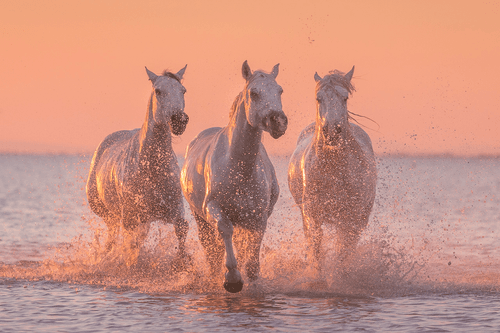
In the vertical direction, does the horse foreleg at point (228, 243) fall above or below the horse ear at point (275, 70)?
below

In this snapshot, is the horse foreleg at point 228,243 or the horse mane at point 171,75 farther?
the horse mane at point 171,75

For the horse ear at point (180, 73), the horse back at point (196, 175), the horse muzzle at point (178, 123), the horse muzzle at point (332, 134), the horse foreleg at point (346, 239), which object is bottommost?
the horse foreleg at point (346, 239)

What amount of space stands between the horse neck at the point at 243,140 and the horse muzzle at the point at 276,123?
1.91 ft

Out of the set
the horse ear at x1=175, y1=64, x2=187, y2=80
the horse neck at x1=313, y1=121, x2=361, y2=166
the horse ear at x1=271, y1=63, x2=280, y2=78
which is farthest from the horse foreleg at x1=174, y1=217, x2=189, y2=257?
the horse ear at x1=271, y1=63, x2=280, y2=78

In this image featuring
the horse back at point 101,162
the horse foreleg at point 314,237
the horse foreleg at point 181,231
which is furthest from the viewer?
the horse back at point 101,162

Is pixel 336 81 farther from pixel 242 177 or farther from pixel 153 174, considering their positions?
pixel 153 174

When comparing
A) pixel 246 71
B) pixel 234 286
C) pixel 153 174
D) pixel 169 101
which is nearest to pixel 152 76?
pixel 169 101

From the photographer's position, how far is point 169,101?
7.39 meters

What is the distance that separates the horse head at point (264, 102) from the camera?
5977 mm

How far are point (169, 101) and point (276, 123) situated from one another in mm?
1888

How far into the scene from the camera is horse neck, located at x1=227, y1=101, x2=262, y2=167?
6637mm

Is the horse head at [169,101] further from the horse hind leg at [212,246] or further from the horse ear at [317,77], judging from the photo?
the horse ear at [317,77]

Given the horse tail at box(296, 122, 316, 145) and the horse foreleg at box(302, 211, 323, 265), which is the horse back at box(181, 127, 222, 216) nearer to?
the horse foreleg at box(302, 211, 323, 265)

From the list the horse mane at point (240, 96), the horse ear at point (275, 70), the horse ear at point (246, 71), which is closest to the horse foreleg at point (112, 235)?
the horse mane at point (240, 96)
